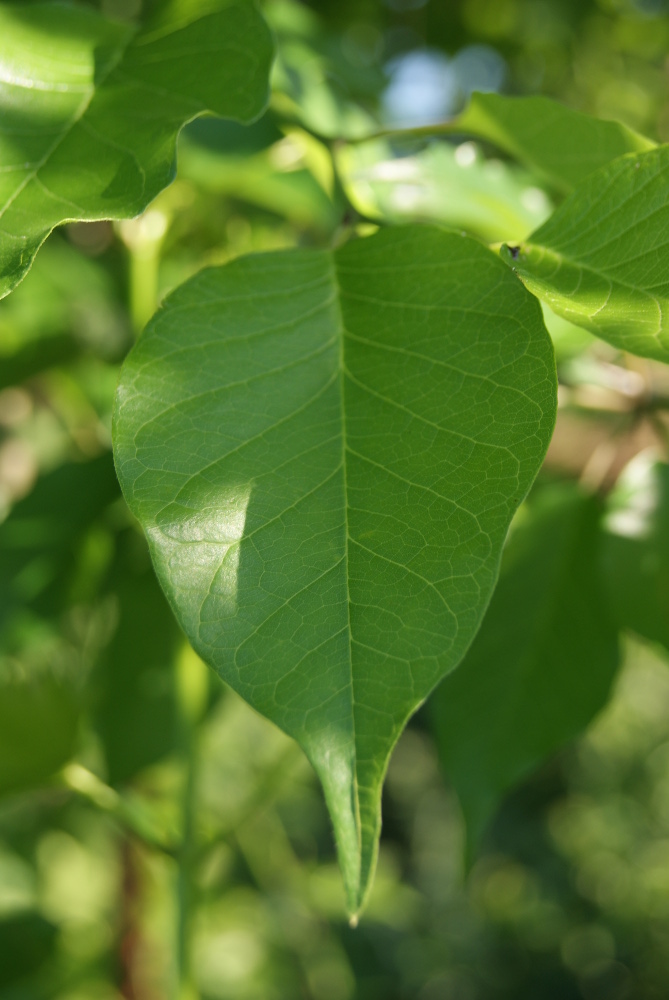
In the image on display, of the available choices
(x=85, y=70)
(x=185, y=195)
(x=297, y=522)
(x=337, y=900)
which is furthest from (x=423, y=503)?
(x=337, y=900)

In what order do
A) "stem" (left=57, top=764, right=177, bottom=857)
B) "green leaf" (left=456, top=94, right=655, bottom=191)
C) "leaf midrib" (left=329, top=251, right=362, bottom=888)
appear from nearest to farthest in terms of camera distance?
"leaf midrib" (left=329, top=251, right=362, bottom=888) → "green leaf" (left=456, top=94, right=655, bottom=191) → "stem" (left=57, top=764, right=177, bottom=857)

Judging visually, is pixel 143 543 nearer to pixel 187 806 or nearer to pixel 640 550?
pixel 187 806

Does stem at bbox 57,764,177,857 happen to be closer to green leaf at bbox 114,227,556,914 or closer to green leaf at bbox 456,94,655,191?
green leaf at bbox 114,227,556,914

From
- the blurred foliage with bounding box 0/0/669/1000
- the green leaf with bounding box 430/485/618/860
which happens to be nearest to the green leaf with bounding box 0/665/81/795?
the blurred foliage with bounding box 0/0/669/1000

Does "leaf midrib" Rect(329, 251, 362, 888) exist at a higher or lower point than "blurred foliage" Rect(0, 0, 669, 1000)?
higher

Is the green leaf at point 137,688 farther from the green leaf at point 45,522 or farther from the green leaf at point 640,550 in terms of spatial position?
the green leaf at point 640,550

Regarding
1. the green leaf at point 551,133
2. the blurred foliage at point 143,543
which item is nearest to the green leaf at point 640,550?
the blurred foliage at point 143,543

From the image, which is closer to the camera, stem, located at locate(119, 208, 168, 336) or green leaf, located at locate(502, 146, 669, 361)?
green leaf, located at locate(502, 146, 669, 361)
